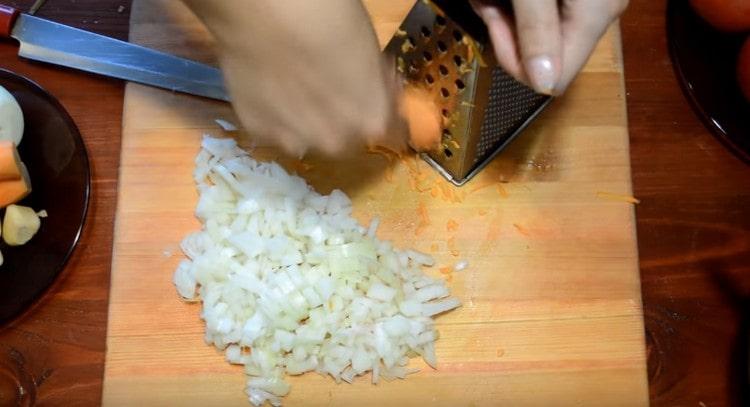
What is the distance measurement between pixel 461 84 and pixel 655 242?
494 mm

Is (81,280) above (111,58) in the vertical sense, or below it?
below

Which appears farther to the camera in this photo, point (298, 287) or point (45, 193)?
point (45, 193)

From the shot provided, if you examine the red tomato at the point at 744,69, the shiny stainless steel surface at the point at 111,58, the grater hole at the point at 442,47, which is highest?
the grater hole at the point at 442,47

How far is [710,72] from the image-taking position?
4.22 ft

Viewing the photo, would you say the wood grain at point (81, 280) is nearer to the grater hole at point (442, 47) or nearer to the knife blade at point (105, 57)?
the knife blade at point (105, 57)

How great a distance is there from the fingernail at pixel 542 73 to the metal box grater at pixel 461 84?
12 centimetres

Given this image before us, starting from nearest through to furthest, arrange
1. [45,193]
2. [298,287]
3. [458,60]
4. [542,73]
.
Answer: [542,73], [458,60], [298,287], [45,193]

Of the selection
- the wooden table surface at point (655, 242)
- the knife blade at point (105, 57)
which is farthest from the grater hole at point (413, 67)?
the wooden table surface at point (655, 242)

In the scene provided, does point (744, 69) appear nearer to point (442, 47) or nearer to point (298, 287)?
point (442, 47)

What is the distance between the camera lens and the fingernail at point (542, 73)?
0.83 meters

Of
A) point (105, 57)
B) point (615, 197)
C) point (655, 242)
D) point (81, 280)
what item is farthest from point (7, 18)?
point (655, 242)

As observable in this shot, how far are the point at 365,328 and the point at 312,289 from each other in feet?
0.34

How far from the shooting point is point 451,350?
1143 mm

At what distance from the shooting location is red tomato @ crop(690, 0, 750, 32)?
121 cm
